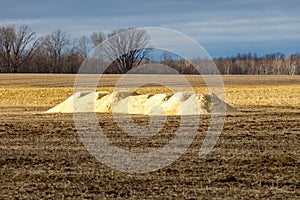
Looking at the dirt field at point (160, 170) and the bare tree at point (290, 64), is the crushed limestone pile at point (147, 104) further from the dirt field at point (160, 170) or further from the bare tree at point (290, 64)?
the bare tree at point (290, 64)

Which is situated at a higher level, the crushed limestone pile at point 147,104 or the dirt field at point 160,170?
the crushed limestone pile at point 147,104

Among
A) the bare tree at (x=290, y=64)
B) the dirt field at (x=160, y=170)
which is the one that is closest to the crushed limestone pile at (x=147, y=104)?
the dirt field at (x=160, y=170)

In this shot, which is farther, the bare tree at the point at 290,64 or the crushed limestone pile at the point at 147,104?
the bare tree at the point at 290,64

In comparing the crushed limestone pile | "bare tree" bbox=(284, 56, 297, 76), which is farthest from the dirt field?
"bare tree" bbox=(284, 56, 297, 76)

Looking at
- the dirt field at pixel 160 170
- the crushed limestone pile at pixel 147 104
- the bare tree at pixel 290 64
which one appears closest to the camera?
the dirt field at pixel 160 170

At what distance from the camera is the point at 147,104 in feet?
97.7

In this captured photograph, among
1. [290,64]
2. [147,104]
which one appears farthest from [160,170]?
[290,64]

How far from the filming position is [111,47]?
37219 millimetres

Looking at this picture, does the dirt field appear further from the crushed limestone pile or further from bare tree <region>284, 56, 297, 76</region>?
bare tree <region>284, 56, 297, 76</region>

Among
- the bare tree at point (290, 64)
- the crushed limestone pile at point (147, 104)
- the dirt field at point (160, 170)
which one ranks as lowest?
the dirt field at point (160, 170)

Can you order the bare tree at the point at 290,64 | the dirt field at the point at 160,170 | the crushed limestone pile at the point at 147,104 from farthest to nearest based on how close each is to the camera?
1. the bare tree at the point at 290,64
2. the crushed limestone pile at the point at 147,104
3. the dirt field at the point at 160,170

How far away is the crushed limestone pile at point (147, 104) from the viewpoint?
2805cm

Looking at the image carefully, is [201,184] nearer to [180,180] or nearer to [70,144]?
[180,180]

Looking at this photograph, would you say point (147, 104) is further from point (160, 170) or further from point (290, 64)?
point (290, 64)
